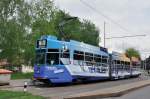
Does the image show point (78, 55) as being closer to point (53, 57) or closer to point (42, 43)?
point (53, 57)

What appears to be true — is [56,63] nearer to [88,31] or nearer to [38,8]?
[38,8]

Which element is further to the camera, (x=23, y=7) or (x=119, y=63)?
(x=23, y=7)

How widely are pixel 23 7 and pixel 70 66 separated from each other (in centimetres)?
2453

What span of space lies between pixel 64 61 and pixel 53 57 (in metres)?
0.97

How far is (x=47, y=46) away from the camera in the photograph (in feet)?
107

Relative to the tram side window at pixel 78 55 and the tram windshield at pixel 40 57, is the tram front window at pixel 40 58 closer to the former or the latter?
the tram windshield at pixel 40 57

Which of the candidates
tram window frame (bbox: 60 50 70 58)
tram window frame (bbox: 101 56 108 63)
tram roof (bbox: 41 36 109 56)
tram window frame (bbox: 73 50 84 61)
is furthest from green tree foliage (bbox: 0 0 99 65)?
tram window frame (bbox: 60 50 70 58)

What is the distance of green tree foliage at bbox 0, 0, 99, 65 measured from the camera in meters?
53.4

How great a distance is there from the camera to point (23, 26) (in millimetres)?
56219

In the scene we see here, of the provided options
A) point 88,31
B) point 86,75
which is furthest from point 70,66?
point 88,31

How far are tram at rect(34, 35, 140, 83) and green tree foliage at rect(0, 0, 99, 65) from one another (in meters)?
10.5

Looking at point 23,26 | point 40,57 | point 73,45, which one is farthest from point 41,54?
point 23,26

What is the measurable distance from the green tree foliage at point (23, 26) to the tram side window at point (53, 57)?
15795mm

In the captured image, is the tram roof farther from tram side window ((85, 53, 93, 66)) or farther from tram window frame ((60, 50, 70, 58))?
tram window frame ((60, 50, 70, 58))
